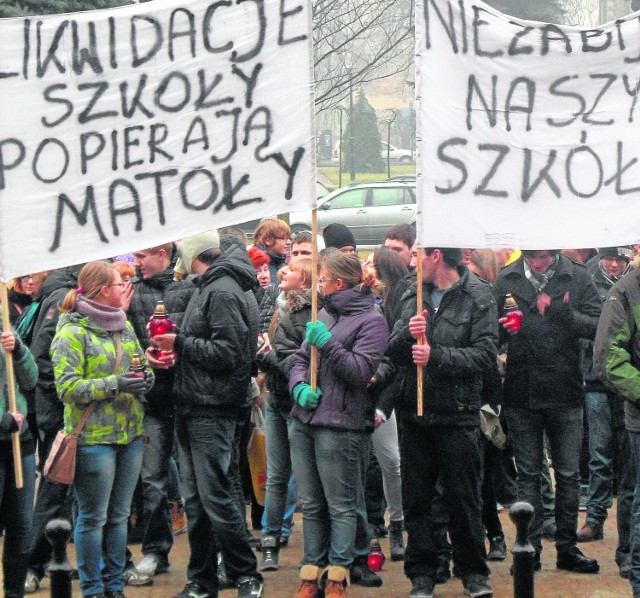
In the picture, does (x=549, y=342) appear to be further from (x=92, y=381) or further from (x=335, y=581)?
(x=92, y=381)

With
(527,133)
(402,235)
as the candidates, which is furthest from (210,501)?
(402,235)

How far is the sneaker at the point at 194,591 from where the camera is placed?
682cm

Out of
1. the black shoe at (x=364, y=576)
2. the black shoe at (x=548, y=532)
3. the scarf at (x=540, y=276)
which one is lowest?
the black shoe at (x=364, y=576)

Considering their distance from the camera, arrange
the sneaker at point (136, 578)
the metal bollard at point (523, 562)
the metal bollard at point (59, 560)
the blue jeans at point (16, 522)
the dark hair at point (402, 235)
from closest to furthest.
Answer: the metal bollard at point (59, 560)
the metal bollard at point (523, 562)
the blue jeans at point (16, 522)
the sneaker at point (136, 578)
the dark hair at point (402, 235)

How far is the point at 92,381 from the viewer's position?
6449mm

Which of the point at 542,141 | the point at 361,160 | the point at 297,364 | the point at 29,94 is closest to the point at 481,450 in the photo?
the point at 297,364

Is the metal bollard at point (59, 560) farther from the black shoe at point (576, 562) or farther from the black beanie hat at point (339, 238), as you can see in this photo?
the black beanie hat at point (339, 238)

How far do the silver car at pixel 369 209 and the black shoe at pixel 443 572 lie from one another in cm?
1797

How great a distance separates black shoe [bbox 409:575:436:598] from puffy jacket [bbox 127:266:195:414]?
171 centimetres

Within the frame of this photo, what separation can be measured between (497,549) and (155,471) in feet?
7.32

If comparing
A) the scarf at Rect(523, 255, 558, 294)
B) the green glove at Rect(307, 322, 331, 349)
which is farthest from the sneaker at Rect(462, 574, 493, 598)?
the scarf at Rect(523, 255, 558, 294)

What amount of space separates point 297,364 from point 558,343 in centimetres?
158

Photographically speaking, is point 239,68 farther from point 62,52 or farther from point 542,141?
point 542,141

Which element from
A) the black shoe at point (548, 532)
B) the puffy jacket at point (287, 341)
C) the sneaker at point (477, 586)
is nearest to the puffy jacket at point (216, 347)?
the puffy jacket at point (287, 341)
